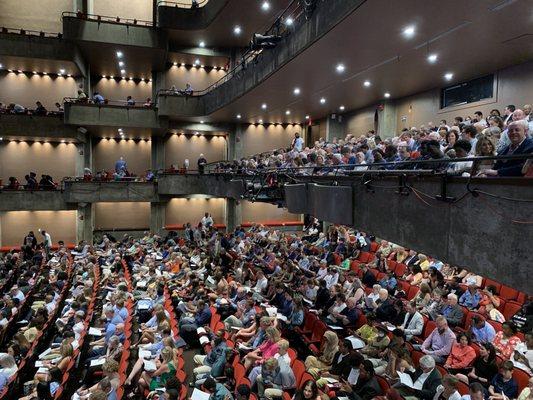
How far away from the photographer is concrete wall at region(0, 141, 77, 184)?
2145 centimetres

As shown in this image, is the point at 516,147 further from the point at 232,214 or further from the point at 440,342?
the point at 232,214

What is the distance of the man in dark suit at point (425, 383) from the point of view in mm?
5371

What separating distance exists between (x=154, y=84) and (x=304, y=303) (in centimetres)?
1812

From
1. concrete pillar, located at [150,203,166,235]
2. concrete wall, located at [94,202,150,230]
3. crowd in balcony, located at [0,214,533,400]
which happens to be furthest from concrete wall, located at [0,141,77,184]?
crowd in balcony, located at [0,214,533,400]

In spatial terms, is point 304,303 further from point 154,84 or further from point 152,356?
point 154,84

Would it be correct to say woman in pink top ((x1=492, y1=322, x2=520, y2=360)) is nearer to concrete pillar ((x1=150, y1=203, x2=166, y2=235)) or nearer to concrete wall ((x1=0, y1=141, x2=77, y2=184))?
concrete pillar ((x1=150, y1=203, x2=166, y2=235))

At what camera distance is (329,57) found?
35.4 feet

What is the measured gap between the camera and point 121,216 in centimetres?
2342

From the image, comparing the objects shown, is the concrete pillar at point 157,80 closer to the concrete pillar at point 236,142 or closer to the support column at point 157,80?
the support column at point 157,80

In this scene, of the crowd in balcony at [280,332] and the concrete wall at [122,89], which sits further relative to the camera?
A: the concrete wall at [122,89]

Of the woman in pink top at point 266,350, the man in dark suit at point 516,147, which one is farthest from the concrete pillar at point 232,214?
the man in dark suit at point 516,147

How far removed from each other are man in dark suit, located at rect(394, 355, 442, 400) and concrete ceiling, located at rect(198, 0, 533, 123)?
582cm

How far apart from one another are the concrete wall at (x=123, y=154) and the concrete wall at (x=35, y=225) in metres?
3.39

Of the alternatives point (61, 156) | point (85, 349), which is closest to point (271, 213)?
point (61, 156)
